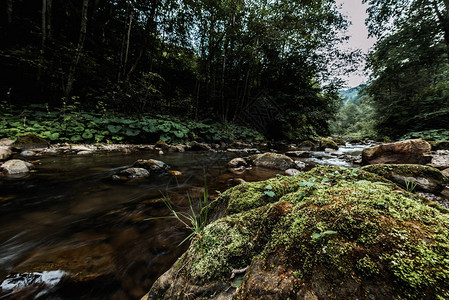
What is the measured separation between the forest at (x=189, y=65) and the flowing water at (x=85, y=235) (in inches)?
206

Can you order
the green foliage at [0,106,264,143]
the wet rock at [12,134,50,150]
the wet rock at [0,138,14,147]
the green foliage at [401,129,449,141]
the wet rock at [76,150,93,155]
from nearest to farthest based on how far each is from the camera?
1. the wet rock at [0,138,14,147]
2. the wet rock at [12,134,50,150]
3. the wet rock at [76,150,93,155]
4. the green foliage at [0,106,264,143]
5. the green foliage at [401,129,449,141]

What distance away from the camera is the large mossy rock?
54 cm

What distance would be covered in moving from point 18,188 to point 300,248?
14.9 ft

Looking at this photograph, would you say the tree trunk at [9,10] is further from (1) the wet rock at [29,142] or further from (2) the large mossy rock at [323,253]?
(2) the large mossy rock at [323,253]

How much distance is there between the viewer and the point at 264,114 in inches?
640

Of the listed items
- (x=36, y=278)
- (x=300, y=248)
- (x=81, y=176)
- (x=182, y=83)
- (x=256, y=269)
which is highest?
(x=182, y=83)

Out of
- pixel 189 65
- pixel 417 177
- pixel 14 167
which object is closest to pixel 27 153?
pixel 14 167

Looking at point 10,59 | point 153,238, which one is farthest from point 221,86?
point 153,238

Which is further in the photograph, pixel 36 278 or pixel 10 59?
pixel 10 59

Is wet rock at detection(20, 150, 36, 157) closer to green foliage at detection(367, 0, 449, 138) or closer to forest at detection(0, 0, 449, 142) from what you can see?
forest at detection(0, 0, 449, 142)

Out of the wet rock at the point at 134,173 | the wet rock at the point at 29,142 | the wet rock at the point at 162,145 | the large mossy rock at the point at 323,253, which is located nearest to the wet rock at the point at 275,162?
the wet rock at the point at 134,173

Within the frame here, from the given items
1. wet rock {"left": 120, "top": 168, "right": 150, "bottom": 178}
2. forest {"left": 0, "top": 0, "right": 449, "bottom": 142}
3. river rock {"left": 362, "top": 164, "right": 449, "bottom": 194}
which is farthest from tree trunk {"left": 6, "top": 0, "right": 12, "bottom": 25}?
river rock {"left": 362, "top": 164, "right": 449, "bottom": 194}

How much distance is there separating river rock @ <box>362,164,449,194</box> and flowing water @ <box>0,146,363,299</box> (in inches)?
121

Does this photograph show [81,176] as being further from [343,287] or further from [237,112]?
[237,112]
